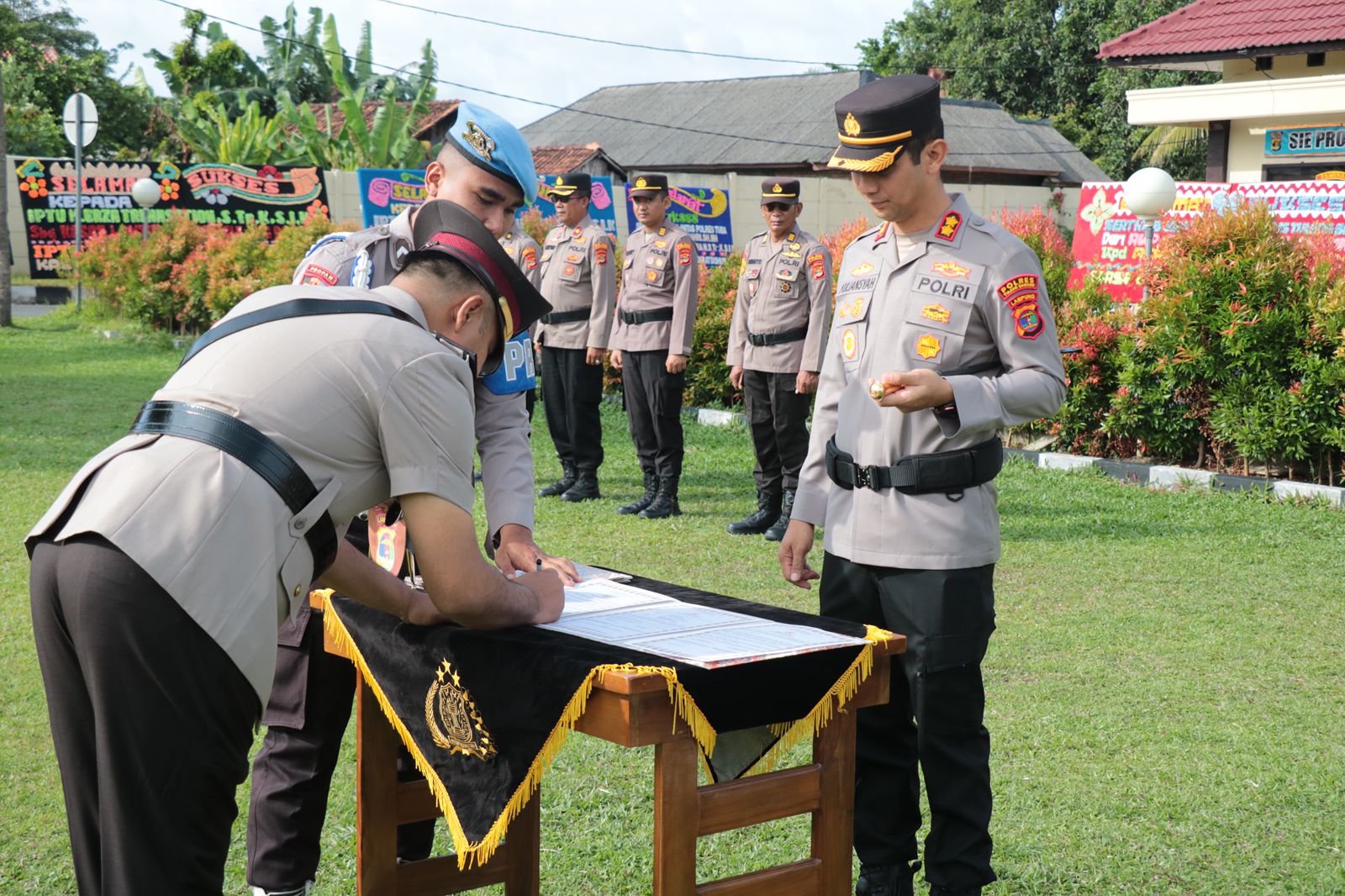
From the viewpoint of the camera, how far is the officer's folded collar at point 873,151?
290 centimetres

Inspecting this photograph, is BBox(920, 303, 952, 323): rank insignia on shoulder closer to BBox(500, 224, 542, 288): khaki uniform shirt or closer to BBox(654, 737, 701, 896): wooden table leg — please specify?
BBox(654, 737, 701, 896): wooden table leg

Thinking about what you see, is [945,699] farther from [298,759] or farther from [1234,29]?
[1234,29]

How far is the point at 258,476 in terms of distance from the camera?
2.01 metres

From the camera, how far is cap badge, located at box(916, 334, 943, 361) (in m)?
2.97

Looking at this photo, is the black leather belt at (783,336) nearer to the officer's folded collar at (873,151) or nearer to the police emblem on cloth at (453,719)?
the officer's folded collar at (873,151)

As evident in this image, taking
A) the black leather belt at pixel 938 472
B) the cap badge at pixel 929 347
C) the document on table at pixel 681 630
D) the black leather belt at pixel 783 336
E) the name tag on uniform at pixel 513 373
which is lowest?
the document on table at pixel 681 630

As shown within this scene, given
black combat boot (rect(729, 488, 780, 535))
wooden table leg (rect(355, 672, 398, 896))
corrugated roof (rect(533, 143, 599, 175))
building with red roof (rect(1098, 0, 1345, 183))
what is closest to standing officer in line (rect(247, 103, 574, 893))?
wooden table leg (rect(355, 672, 398, 896))

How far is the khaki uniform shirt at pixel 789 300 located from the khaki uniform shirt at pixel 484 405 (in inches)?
180

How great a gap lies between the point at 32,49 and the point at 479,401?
3983cm

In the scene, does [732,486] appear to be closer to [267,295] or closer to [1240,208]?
[1240,208]

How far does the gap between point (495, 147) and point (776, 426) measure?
5100mm

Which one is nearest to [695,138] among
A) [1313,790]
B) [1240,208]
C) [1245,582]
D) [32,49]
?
[32,49]

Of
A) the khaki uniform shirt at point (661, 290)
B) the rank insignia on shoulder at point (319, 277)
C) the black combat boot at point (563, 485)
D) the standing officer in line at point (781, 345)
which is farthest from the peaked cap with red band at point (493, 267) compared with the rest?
the black combat boot at point (563, 485)

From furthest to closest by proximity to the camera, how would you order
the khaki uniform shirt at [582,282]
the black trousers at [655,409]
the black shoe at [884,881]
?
the khaki uniform shirt at [582,282]
the black trousers at [655,409]
the black shoe at [884,881]
